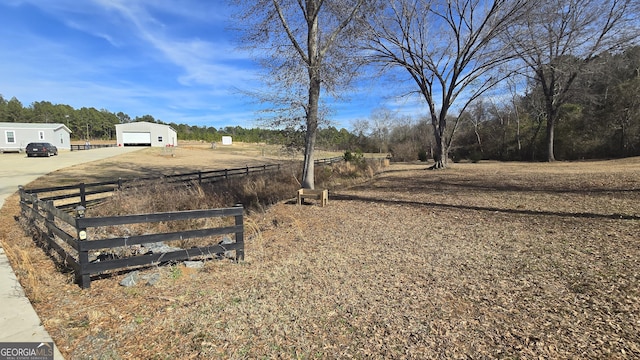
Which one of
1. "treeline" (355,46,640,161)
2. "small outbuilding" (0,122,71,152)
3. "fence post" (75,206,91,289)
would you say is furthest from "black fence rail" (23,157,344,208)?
"small outbuilding" (0,122,71,152)

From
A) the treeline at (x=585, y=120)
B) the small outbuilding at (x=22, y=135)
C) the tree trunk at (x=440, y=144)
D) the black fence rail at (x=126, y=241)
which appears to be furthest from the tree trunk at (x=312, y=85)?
the small outbuilding at (x=22, y=135)

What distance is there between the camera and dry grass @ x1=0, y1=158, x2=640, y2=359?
2979 millimetres

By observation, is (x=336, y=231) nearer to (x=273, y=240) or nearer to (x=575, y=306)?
(x=273, y=240)

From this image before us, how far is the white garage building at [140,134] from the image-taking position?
60.0 meters

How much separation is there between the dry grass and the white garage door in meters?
60.9

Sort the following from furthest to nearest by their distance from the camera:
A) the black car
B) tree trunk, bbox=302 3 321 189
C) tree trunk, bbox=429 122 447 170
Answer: the black car
tree trunk, bbox=429 122 447 170
tree trunk, bbox=302 3 321 189

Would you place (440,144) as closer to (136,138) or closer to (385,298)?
(385,298)

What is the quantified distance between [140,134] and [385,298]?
221 ft

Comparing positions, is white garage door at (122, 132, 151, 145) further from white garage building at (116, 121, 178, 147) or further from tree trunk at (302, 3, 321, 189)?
tree trunk at (302, 3, 321, 189)

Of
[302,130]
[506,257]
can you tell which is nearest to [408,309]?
[506,257]

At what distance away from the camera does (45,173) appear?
20.7 meters

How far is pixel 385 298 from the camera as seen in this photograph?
12.8 ft

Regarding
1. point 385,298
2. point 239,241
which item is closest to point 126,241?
point 239,241

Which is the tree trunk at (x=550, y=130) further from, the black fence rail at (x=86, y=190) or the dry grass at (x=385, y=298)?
the black fence rail at (x=86, y=190)
